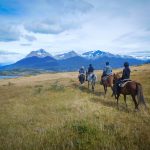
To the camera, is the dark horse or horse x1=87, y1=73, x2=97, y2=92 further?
horse x1=87, y1=73, x2=97, y2=92

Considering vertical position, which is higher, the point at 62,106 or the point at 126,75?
the point at 126,75

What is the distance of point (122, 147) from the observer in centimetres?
778

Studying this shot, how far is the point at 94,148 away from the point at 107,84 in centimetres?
2101

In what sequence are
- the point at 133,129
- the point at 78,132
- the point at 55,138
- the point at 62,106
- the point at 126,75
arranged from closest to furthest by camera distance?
the point at 55,138 < the point at 78,132 < the point at 133,129 < the point at 62,106 < the point at 126,75

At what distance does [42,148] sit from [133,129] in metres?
3.63

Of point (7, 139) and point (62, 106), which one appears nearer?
point (7, 139)

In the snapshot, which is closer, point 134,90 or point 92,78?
point 134,90

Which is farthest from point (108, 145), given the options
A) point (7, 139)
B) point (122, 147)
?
point (7, 139)

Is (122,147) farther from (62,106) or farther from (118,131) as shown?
(62,106)

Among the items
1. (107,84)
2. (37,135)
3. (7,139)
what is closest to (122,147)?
(37,135)

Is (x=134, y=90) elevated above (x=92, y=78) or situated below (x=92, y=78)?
above

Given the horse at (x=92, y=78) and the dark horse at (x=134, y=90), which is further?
the horse at (x=92, y=78)

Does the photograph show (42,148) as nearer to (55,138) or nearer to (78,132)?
(55,138)

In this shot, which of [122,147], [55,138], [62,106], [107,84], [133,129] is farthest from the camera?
[107,84]
